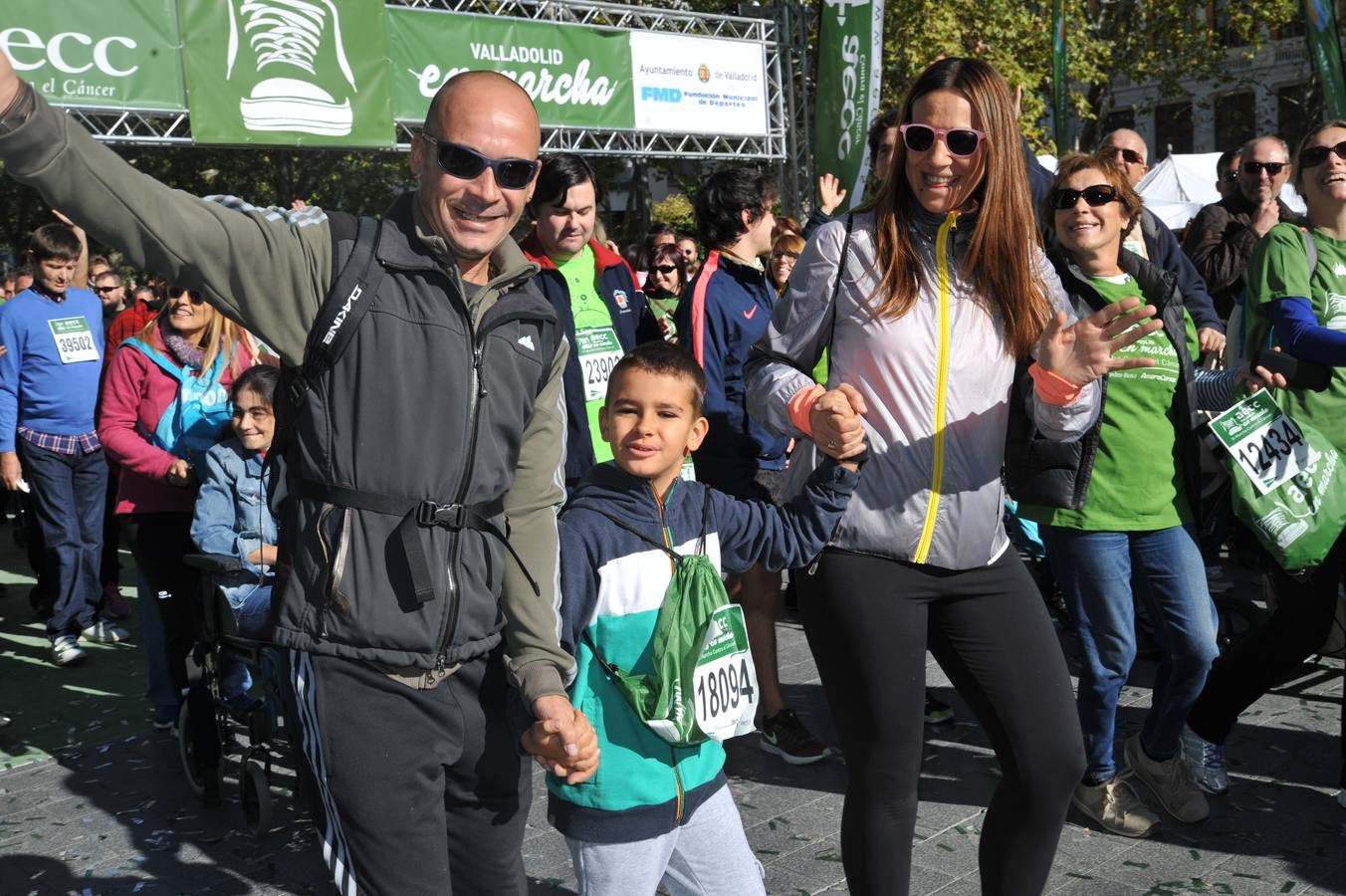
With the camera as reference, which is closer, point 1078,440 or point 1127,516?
point 1078,440

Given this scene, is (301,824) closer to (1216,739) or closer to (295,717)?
(295,717)

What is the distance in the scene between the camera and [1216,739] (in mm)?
4477

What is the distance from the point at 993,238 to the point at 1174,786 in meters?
2.21

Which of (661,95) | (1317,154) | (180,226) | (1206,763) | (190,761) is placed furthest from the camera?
(661,95)

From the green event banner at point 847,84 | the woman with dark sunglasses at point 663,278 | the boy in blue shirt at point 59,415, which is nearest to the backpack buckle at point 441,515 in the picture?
the boy in blue shirt at point 59,415

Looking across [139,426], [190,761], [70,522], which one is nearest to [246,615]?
[190,761]

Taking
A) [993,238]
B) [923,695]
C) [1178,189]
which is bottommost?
[923,695]

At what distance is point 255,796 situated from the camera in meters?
4.56

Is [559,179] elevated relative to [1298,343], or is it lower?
elevated

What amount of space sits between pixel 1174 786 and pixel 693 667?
227 cm

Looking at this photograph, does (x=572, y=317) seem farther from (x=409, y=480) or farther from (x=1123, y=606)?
(x=409, y=480)

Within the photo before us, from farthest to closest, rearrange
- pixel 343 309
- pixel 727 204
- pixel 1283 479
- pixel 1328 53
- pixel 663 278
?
pixel 663 278, pixel 1328 53, pixel 727 204, pixel 1283 479, pixel 343 309

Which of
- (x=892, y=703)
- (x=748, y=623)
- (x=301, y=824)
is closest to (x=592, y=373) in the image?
(x=748, y=623)

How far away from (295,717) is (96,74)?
365 inches
